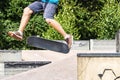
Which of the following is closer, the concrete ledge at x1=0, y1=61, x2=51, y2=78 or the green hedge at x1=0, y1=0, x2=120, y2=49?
the concrete ledge at x1=0, y1=61, x2=51, y2=78

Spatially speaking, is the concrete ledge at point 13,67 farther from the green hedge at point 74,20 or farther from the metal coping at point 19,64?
the green hedge at point 74,20

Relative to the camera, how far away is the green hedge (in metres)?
29.7

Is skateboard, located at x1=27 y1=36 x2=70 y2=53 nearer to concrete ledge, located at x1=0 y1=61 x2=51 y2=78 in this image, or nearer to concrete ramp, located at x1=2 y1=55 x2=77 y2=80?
concrete ramp, located at x1=2 y1=55 x2=77 y2=80

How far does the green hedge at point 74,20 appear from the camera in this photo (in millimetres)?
29656

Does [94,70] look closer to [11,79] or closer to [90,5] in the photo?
[11,79]

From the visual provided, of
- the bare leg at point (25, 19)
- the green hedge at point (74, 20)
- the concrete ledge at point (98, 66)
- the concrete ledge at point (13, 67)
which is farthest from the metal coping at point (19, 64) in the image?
the green hedge at point (74, 20)

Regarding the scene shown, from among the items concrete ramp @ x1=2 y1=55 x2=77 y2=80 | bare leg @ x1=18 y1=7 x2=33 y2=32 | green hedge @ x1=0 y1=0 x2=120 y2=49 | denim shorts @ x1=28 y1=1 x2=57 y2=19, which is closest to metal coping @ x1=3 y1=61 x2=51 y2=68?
concrete ramp @ x1=2 y1=55 x2=77 y2=80

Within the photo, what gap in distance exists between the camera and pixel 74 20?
32281 mm

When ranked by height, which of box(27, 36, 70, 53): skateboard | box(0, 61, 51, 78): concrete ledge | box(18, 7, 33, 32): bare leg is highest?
box(18, 7, 33, 32): bare leg

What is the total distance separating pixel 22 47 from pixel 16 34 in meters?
27.9

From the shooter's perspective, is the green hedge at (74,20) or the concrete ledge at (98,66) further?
the green hedge at (74,20)

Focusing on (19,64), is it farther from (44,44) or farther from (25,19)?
(25,19)

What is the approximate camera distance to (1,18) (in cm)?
3669

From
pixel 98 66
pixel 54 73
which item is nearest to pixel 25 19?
pixel 98 66
